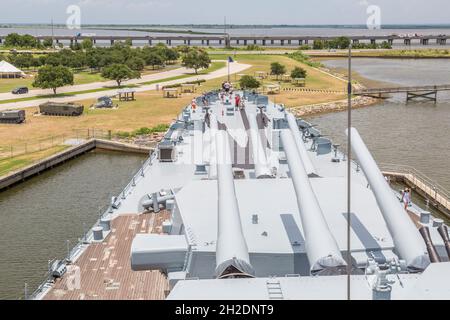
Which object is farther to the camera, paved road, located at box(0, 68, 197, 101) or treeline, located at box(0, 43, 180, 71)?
treeline, located at box(0, 43, 180, 71)

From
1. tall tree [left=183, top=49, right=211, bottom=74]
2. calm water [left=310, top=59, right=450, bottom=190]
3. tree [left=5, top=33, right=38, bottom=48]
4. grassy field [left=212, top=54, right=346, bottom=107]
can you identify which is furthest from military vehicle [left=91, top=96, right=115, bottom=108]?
tree [left=5, top=33, right=38, bottom=48]

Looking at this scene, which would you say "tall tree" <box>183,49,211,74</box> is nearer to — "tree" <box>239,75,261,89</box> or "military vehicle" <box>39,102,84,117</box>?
"tree" <box>239,75,261,89</box>

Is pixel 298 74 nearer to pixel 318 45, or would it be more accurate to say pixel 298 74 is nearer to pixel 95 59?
pixel 95 59

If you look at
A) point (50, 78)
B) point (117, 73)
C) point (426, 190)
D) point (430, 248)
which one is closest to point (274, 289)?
point (430, 248)

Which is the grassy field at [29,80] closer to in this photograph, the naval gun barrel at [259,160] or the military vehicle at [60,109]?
the military vehicle at [60,109]
